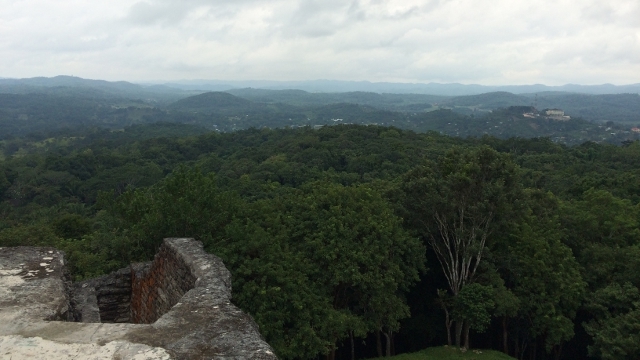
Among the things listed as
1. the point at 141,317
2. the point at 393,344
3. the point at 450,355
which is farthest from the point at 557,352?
the point at 141,317

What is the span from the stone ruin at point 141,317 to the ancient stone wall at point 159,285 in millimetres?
19

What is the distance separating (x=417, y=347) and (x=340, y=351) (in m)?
3.51

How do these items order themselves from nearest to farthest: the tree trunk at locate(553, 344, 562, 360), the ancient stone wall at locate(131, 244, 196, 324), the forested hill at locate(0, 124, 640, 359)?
the ancient stone wall at locate(131, 244, 196, 324) < the forested hill at locate(0, 124, 640, 359) < the tree trunk at locate(553, 344, 562, 360)

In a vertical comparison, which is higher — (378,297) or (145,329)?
(145,329)

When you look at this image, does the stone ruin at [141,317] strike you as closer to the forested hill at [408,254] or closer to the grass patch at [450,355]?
the forested hill at [408,254]

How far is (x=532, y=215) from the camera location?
55.1 feet

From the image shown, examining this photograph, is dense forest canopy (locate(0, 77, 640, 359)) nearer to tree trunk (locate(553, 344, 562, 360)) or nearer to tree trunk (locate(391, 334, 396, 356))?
tree trunk (locate(553, 344, 562, 360))

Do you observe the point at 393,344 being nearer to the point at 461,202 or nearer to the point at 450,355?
the point at 450,355

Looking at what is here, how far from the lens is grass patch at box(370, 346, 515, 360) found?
14.0m

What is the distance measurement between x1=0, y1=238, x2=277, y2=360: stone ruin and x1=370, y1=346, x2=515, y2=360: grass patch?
9412 millimetres

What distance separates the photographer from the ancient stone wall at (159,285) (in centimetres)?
710

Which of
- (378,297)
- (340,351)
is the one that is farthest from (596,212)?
(340,351)

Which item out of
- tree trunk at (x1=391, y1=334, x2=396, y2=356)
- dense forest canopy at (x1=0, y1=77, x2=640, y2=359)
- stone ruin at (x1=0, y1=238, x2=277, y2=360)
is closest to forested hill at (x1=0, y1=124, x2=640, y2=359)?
dense forest canopy at (x1=0, y1=77, x2=640, y2=359)

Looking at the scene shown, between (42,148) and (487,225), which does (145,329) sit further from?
(42,148)
